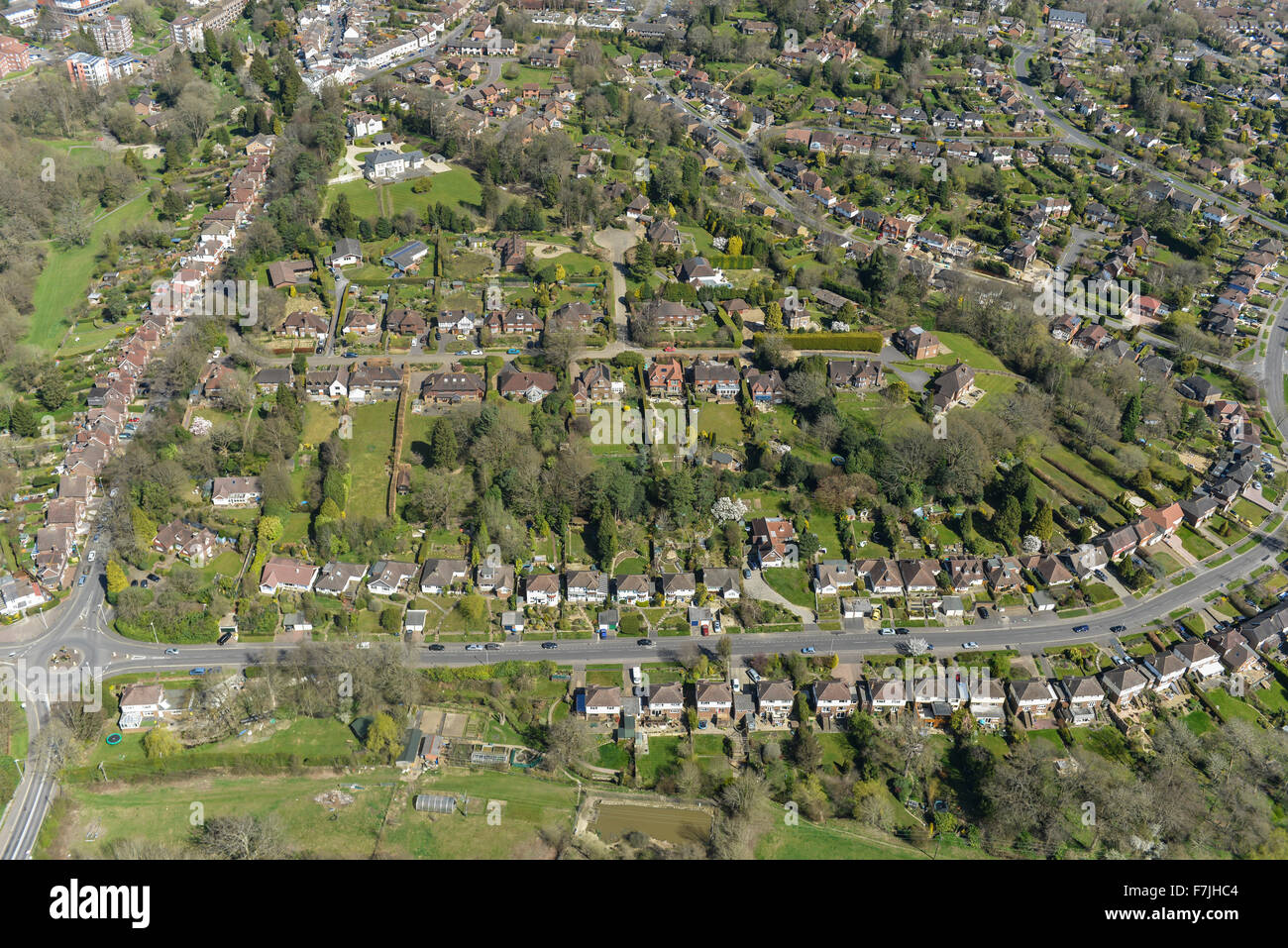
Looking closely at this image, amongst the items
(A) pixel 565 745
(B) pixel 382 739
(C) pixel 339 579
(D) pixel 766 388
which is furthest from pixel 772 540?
(C) pixel 339 579

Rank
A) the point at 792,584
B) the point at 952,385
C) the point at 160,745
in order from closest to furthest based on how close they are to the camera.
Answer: the point at 160,745
the point at 792,584
the point at 952,385

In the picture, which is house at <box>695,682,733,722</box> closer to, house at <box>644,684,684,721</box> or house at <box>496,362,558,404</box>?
house at <box>644,684,684,721</box>

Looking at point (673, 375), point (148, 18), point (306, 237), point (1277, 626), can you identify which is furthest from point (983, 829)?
point (148, 18)

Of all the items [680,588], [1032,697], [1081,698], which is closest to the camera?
[1032,697]

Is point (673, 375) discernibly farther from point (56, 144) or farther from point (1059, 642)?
point (56, 144)

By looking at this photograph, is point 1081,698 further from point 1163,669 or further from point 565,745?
point 565,745

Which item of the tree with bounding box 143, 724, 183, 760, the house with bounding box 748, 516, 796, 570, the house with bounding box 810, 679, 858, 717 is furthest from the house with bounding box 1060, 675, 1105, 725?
the tree with bounding box 143, 724, 183, 760

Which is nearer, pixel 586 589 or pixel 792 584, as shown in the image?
pixel 586 589
